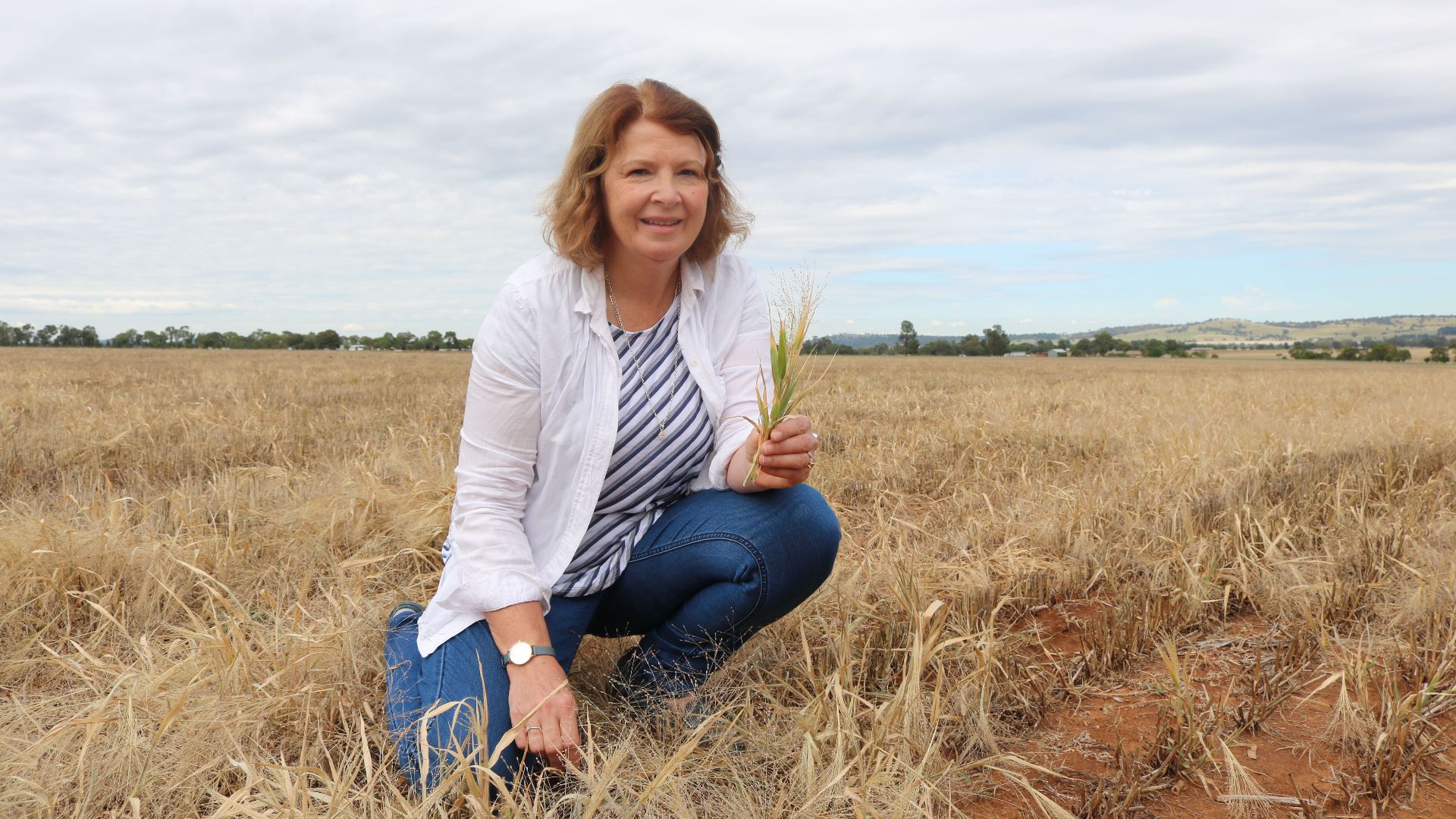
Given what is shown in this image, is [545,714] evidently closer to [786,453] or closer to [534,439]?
[534,439]

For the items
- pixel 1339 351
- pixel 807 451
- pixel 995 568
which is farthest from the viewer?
pixel 1339 351

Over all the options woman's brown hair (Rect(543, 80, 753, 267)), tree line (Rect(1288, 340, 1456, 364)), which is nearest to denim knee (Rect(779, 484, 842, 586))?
woman's brown hair (Rect(543, 80, 753, 267))

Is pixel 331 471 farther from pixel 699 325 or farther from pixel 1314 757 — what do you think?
pixel 1314 757

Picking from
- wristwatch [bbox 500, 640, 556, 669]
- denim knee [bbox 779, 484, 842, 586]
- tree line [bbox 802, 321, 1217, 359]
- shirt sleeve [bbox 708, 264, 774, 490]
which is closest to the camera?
wristwatch [bbox 500, 640, 556, 669]

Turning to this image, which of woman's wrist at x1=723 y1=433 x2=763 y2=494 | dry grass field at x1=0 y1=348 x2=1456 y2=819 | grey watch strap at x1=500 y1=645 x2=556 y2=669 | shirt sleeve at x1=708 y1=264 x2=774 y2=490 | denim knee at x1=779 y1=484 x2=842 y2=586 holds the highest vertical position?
shirt sleeve at x1=708 y1=264 x2=774 y2=490

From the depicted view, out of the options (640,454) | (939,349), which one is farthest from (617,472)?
(939,349)

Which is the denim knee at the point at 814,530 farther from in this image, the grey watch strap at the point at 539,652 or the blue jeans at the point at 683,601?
the grey watch strap at the point at 539,652

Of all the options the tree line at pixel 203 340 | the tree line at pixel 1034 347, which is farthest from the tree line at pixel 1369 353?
the tree line at pixel 203 340

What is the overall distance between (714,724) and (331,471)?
3272mm

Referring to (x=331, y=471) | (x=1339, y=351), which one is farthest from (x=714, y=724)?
(x=1339, y=351)

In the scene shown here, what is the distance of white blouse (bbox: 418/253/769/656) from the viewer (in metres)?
2.28

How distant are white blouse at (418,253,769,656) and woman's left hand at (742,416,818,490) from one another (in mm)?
174

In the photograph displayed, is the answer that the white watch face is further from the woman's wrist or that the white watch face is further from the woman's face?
the woman's face

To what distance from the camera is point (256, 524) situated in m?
3.90
